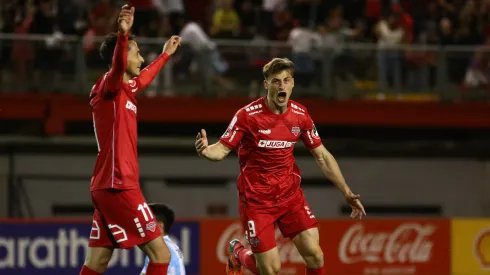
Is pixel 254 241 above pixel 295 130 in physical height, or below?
below

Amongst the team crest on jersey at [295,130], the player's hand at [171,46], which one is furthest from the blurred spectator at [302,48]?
the player's hand at [171,46]

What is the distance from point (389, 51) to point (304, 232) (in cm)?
918

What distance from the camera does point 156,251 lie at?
7926 mm

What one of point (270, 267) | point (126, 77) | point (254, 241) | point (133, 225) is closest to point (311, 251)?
point (270, 267)

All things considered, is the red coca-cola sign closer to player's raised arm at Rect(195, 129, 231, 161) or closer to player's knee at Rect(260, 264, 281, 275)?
player's knee at Rect(260, 264, 281, 275)

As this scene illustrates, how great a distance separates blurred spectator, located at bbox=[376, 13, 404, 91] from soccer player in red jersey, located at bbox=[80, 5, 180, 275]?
10.4m

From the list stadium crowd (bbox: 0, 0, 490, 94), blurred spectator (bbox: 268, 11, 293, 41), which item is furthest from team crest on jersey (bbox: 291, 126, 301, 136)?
blurred spectator (bbox: 268, 11, 293, 41)

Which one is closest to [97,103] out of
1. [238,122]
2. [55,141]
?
[238,122]

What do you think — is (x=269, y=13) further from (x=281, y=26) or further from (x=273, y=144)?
(x=273, y=144)

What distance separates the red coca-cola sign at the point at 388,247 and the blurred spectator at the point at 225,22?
12.3ft

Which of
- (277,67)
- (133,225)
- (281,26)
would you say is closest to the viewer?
(133,225)

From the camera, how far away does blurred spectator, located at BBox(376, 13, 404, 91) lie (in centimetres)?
1797

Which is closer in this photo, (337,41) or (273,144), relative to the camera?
(273,144)

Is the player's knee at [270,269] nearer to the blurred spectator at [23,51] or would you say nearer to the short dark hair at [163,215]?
the short dark hair at [163,215]
